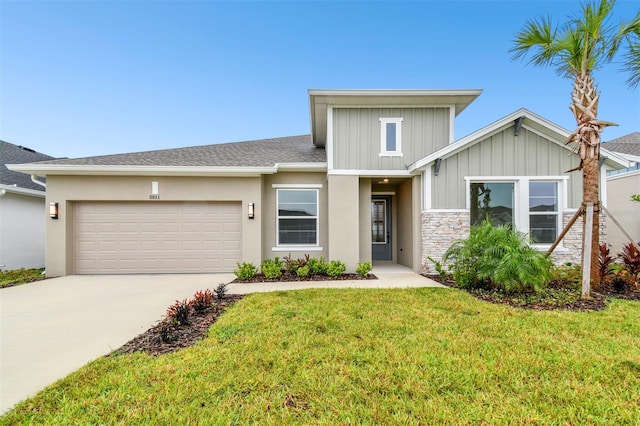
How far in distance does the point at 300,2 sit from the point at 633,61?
1126 centimetres

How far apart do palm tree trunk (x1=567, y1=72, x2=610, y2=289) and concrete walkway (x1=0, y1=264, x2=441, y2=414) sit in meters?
3.41

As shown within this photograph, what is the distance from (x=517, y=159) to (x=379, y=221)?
197 inches

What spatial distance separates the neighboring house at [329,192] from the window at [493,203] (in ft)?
0.10

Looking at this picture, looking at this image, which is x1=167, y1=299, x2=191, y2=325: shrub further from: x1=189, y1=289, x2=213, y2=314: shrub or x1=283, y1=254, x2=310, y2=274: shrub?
x1=283, y1=254, x2=310, y2=274: shrub

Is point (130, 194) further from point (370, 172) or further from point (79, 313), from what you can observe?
point (370, 172)

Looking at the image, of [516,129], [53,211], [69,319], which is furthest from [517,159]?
[53,211]

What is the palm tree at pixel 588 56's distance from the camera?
5.65 metres

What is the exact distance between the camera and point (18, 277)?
8.00m

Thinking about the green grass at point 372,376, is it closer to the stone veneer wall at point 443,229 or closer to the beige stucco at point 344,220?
the stone veneer wall at point 443,229

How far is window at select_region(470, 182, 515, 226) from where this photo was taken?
7887 millimetres

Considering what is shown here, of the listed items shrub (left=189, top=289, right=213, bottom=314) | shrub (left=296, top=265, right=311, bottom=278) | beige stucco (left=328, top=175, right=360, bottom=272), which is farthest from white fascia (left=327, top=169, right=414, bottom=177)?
shrub (left=189, top=289, right=213, bottom=314)

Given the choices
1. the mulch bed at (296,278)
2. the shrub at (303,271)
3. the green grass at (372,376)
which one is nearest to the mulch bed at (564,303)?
the green grass at (372,376)

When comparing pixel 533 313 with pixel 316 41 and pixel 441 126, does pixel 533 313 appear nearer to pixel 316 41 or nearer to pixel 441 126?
pixel 441 126

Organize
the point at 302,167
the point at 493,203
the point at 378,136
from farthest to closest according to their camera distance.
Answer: the point at 302,167 < the point at 378,136 < the point at 493,203
